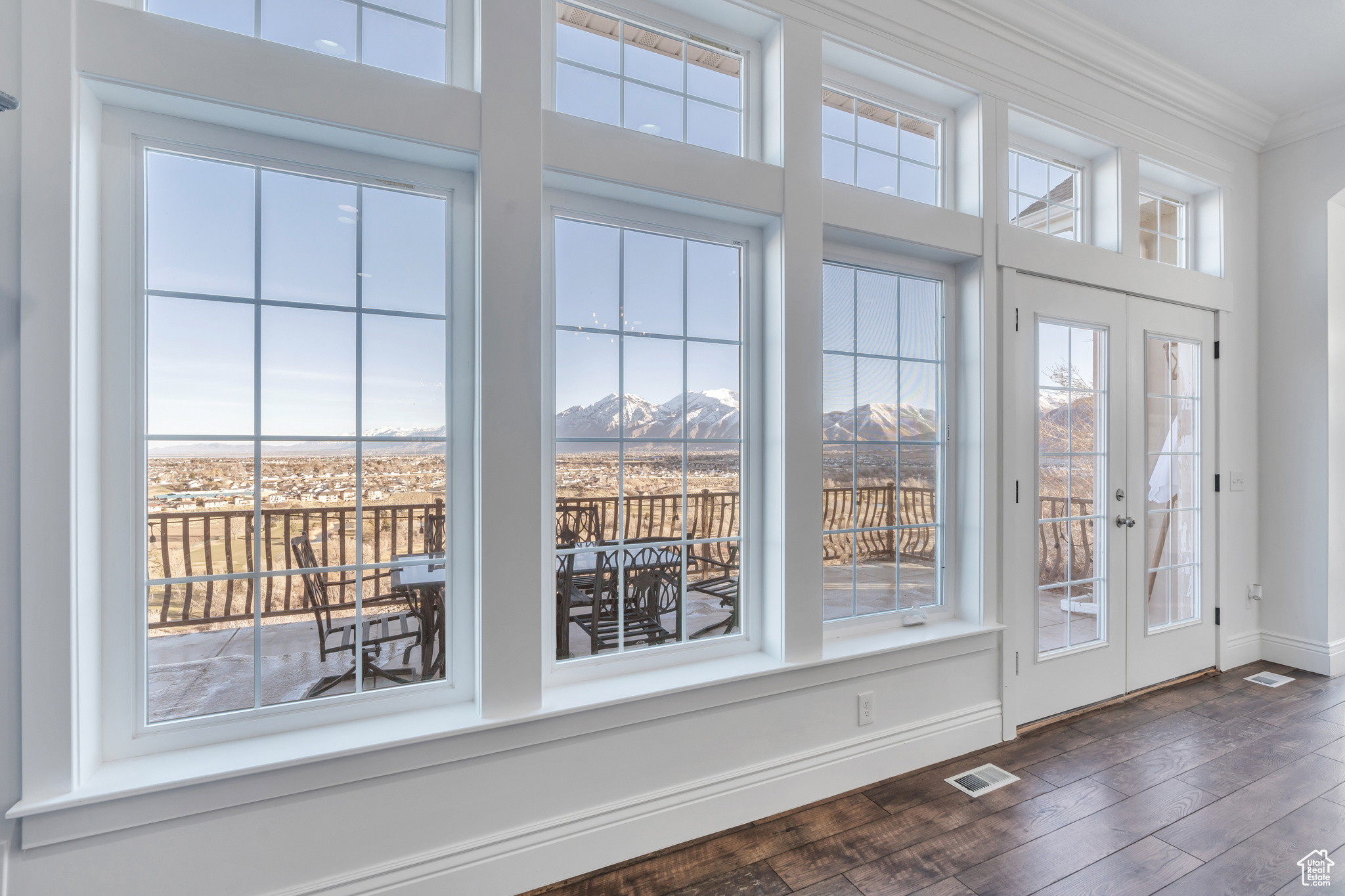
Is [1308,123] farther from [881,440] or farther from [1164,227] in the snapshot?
[881,440]

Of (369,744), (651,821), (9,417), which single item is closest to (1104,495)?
(651,821)

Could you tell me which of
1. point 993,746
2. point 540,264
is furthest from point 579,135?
point 993,746

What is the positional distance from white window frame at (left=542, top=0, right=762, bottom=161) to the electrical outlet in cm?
207

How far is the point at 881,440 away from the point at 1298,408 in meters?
3.03

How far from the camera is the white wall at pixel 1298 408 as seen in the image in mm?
3373

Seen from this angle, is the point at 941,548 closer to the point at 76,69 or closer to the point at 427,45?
the point at 427,45

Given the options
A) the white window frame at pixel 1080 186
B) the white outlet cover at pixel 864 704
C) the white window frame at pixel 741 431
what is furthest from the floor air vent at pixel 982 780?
the white window frame at pixel 1080 186

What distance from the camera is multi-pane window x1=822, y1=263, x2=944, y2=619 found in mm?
2379

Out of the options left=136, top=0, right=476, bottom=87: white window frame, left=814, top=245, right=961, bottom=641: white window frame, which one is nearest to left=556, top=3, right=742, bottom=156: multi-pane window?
left=136, top=0, right=476, bottom=87: white window frame

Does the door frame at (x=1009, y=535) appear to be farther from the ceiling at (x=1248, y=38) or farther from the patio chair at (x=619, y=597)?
the patio chair at (x=619, y=597)

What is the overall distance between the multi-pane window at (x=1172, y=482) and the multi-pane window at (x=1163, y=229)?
56cm

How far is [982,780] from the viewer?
2.28 metres

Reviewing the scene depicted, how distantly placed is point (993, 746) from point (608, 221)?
8.87ft

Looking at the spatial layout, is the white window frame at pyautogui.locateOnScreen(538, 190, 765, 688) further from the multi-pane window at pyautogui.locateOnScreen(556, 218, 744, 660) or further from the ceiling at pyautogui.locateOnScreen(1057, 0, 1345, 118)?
the ceiling at pyautogui.locateOnScreen(1057, 0, 1345, 118)
